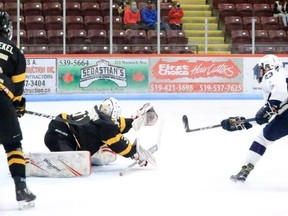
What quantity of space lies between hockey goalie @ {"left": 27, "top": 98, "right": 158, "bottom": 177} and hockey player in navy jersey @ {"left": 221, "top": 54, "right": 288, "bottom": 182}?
0.73 meters

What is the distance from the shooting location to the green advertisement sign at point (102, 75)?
1149 centimetres

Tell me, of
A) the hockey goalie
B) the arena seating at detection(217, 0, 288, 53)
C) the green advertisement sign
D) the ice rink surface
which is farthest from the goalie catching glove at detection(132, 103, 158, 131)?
the arena seating at detection(217, 0, 288, 53)

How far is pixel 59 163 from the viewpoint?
476 centimetres

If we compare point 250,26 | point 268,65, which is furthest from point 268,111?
point 250,26

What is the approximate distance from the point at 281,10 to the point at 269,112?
10.1m

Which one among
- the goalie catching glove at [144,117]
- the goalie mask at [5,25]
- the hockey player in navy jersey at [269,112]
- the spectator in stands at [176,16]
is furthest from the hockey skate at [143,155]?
the spectator in stands at [176,16]

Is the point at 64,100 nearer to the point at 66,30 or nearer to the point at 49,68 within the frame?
the point at 49,68

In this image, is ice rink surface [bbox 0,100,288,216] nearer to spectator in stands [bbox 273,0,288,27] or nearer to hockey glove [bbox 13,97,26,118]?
hockey glove [bbox 13,97,26,118]

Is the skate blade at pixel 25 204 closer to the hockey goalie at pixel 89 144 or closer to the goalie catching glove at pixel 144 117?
the hockey goalie at pixel 89 144

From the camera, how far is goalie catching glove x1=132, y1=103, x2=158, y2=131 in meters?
5.19

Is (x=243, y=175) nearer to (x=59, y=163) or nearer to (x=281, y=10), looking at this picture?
(x=59, y=163)

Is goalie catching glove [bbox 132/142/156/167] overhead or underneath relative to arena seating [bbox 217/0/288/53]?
underneath

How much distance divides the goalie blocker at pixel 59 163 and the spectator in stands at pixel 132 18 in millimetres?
7653

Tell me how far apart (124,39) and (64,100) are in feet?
5.25
